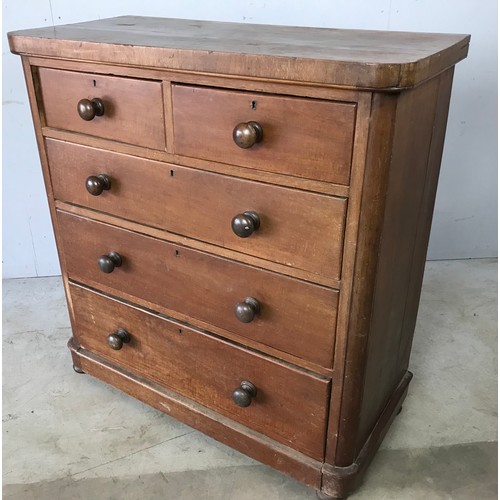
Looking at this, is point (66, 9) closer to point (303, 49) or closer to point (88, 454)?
point (303, 49)

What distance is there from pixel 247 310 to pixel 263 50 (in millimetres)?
530

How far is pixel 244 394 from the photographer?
4.33ft

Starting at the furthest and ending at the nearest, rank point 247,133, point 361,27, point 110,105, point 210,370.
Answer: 1. point 361,27
2. point 210,370
3. point 110,105
4. point 247,133

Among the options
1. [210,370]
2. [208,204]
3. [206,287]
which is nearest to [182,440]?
[210,370]

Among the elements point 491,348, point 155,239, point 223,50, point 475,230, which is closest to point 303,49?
point 223,50

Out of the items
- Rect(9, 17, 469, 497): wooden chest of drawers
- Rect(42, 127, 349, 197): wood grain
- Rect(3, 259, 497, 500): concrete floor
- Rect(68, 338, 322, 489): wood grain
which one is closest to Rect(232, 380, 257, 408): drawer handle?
Rect(9, 17, 469, 497): wooden chest of drawers

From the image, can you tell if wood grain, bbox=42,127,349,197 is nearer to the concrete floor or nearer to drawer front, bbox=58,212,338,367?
drawer front, bbox=58,212,338,367

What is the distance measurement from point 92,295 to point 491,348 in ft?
4.34

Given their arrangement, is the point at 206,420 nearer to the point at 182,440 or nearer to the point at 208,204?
the point at 182,440

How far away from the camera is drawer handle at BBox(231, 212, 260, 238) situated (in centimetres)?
113

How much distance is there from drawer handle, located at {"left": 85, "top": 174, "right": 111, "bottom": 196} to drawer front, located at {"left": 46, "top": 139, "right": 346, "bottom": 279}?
0.04ft

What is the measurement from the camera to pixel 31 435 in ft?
5.18

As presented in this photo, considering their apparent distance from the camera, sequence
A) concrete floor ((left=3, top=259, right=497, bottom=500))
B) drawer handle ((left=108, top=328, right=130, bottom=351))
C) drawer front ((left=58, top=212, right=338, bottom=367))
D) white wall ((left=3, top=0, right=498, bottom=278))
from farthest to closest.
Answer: white wall ((left=3, top=0, right=498, bottom=278)) → drawer handle ((left=108, top=328, right=130, bottom=351)) → concrete floor ((left=3, top=259, right=497, bottom=500)) → drawer front ((left=58, top=212, right=338, bottom=367))

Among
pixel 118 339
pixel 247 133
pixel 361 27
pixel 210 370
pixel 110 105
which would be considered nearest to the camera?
pixel 247 133
